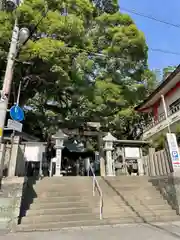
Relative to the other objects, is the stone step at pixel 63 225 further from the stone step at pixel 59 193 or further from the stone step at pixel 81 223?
the stone step at pixel 59 193

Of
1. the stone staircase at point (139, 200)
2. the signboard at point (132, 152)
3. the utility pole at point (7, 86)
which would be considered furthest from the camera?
the signboard at point (132, 152)

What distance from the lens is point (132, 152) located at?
1162cm

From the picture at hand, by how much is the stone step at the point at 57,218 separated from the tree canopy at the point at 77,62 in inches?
262

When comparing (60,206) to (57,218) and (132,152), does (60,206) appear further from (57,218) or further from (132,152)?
(132,152)

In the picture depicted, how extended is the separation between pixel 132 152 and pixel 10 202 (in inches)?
311

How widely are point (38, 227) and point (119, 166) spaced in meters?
8.76

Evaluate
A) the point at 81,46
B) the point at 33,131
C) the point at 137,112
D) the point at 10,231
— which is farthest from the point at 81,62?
the point at 10,231

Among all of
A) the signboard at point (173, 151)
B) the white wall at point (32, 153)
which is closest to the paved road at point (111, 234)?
the signboard at point (173, 151)

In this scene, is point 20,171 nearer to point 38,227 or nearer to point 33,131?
point 38,227

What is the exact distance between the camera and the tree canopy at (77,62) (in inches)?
412

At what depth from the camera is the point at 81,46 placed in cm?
1204

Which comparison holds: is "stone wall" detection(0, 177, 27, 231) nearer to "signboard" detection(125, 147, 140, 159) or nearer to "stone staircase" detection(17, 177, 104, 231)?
"stone staircase" detection(17, 177, 104, 231)

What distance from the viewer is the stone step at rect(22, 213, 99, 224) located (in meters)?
5.55

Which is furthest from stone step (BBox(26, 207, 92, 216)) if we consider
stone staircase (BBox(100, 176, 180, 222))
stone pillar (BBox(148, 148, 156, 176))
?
stone pillar (BBox(148, 148, 156, 176))
